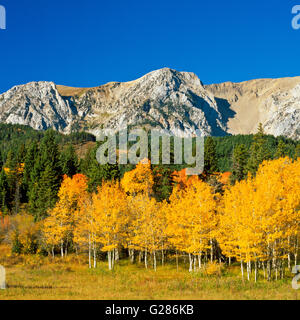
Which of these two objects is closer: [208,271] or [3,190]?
[208,271]

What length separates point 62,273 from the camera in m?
42.8

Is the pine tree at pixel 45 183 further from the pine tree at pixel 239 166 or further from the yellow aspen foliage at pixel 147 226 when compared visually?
the pine tree at pixel 239 166

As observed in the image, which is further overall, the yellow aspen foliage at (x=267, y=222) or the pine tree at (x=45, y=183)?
the pine tree at (x=45, y=183)

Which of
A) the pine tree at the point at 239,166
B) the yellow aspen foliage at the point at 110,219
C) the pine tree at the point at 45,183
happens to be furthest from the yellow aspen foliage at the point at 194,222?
the pine tree at the point at 45,183

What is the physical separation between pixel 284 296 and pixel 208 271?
12879 millimetres

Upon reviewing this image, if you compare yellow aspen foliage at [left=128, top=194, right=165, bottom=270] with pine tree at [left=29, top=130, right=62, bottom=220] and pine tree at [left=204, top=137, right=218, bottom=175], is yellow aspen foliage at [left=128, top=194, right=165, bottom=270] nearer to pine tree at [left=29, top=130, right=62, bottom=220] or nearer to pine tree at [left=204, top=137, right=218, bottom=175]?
pine tree at [left=29, top=130, right=62, bottom=220]

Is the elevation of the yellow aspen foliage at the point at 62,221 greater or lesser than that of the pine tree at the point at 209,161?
lesser

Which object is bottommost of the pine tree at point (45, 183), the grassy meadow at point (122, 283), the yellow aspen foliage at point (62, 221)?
the grassy meadow at point (122, 283)

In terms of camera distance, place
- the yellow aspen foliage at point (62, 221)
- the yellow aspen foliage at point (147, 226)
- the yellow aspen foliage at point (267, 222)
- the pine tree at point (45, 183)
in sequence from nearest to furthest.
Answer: the yellow aspen foliage at point (267, 222) → the yellow aspen foliage at point (147, 226) → the yellow aspen foliage at point (62, 221) → the pine tree at point (45, 183)

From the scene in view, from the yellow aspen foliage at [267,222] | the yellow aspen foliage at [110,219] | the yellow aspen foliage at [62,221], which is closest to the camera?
the yellow aspen foliage at [267,222]

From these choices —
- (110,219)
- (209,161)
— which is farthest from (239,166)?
(110,219)

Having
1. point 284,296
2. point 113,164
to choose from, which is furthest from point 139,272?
point 113,164

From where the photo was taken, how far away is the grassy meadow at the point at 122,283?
2742cm
